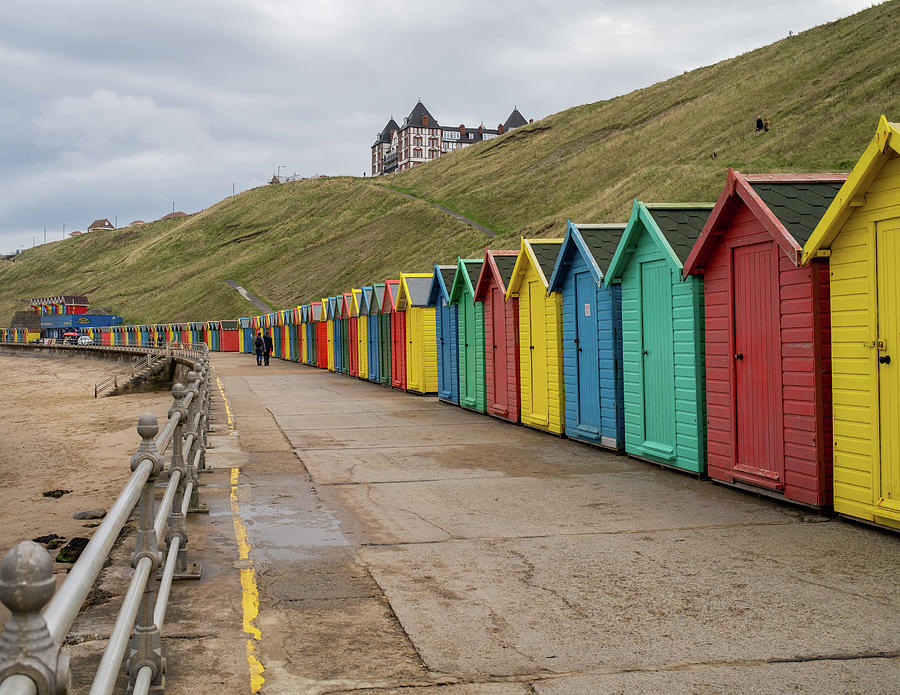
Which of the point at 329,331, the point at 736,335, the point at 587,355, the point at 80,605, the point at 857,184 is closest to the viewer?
the point at 80,605

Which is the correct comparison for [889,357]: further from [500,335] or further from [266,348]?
[266,348]

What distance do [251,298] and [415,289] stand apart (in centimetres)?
8545

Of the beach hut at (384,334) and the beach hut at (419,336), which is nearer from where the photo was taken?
the beach hut at (419,336)

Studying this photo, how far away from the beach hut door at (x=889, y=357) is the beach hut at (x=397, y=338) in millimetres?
18656

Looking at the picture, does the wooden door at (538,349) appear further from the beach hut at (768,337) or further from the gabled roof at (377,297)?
the gabled roof at (377,297)

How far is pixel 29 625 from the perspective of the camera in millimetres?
1555

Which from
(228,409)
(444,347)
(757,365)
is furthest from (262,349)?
(757,365)

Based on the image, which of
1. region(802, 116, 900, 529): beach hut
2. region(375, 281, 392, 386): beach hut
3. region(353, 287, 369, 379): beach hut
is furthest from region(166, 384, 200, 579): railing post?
region(353, 287, 369, 379): beach hut

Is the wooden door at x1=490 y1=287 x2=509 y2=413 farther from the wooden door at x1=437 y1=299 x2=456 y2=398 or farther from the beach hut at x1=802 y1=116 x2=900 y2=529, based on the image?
the beach hut at x1=802 y1=116 x2=900 y2=529

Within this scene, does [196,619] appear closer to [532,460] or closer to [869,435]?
[869,435]

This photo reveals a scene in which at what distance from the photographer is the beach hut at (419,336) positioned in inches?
939

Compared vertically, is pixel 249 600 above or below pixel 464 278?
below

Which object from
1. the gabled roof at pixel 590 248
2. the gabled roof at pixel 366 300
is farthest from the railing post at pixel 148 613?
the gabled roof at pixel 366 300

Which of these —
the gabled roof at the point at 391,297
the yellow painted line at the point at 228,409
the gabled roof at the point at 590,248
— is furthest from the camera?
the gabled roof at the point at 391,297
